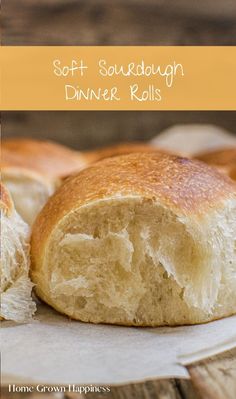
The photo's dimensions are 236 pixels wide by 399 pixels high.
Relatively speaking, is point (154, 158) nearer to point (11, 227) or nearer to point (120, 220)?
point (120, 220)

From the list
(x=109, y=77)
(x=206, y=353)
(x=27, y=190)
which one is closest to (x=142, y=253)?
(x=206, y=353)

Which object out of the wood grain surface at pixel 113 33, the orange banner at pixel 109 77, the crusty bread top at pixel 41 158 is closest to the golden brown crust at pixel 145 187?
the orange banner at pixel 109 77

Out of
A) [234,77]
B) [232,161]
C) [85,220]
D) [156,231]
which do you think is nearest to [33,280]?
[85,220]

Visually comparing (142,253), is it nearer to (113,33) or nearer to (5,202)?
(5,202)

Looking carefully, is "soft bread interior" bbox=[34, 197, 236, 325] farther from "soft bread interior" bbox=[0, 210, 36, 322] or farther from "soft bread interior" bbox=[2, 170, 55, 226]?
"soft bread interior" bbox=[2, 170, 55, 226]

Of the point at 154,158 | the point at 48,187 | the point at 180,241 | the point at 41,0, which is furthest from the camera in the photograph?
the point at 41,0

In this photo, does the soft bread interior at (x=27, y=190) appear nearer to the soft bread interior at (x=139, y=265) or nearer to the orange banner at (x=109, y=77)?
the orange banner at (x=109, y=77)
